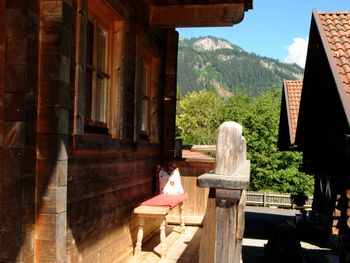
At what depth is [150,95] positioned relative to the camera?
7219 millimetres

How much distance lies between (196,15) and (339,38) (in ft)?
9.11

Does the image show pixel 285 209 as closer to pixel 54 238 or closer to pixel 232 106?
pixel 232 106

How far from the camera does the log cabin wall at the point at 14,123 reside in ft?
9.29

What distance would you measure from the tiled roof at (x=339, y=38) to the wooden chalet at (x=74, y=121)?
1.88 metres

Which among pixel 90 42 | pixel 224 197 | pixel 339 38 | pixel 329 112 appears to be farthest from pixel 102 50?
pixel 329 112

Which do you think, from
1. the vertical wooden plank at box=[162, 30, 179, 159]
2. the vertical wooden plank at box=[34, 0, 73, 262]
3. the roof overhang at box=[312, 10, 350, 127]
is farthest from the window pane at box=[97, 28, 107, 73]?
the roof overhang at box=[312, 10, 350, 127]

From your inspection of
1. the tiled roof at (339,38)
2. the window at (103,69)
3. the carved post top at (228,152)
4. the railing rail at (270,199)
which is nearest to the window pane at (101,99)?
the window at (103,69)

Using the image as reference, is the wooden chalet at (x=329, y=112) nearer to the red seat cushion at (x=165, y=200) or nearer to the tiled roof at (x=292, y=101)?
the tiled roof at (x=292, y=101)

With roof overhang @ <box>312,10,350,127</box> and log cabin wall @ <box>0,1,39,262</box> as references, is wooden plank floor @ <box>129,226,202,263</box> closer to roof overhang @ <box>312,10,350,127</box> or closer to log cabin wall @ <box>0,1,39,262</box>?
log cabin wall @ <box>0,1,39,262</box>

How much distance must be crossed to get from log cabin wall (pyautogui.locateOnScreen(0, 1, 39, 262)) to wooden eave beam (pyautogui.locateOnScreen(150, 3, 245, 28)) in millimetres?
3645

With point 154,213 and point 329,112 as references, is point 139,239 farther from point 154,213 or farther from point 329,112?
point 329,112

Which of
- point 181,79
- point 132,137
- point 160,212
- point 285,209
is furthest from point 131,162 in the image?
point 181,79

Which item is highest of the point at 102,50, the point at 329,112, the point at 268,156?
the point at 102,50

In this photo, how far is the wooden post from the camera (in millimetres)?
2355
